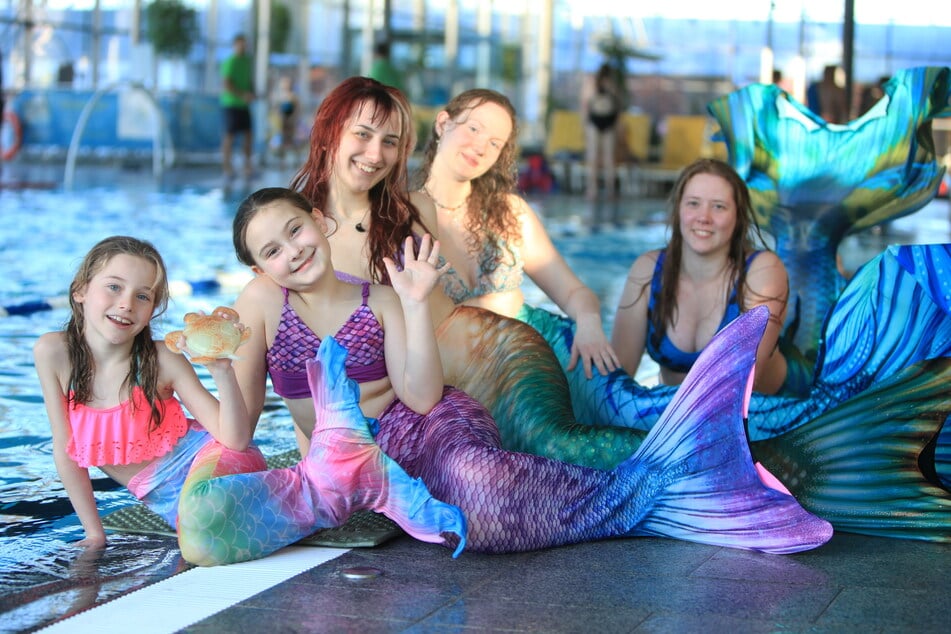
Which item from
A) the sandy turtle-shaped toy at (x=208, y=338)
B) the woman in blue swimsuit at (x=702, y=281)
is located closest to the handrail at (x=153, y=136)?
the woman in blue swimsuit at (x=702, y=281)

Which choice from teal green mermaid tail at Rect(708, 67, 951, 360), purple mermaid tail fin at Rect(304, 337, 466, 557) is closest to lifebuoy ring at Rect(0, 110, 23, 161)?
teal green mermaid tail at Rect(708, 67, 951, 360)

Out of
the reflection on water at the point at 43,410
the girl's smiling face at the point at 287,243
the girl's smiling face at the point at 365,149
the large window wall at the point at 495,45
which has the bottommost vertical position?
the reflection on water at the point at 43,410

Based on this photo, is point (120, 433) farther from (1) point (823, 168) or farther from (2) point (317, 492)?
(1) point (823, 168)

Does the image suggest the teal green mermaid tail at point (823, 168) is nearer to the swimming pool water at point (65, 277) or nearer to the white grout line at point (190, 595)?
the swimming pool water at point (65, 277)

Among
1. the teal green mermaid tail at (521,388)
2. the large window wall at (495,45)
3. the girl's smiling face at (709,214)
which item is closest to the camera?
the teal green mermaid tail at (521,388)

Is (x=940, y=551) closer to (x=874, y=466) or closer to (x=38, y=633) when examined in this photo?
(x=874, y=466)

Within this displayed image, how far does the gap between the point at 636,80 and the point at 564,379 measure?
21.6 m

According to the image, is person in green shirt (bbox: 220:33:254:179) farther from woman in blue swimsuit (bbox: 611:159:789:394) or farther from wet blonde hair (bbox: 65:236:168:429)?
wet blonde hair (bbox: 65:236:168:429)

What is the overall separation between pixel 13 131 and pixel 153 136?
9.01 ft

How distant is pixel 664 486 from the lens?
10.3 feet

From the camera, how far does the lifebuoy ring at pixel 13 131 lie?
62.7 ft

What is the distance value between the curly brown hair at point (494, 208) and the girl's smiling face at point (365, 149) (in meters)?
0.65

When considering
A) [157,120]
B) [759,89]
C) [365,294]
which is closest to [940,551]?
[365,294]

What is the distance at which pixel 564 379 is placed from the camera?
380cm
